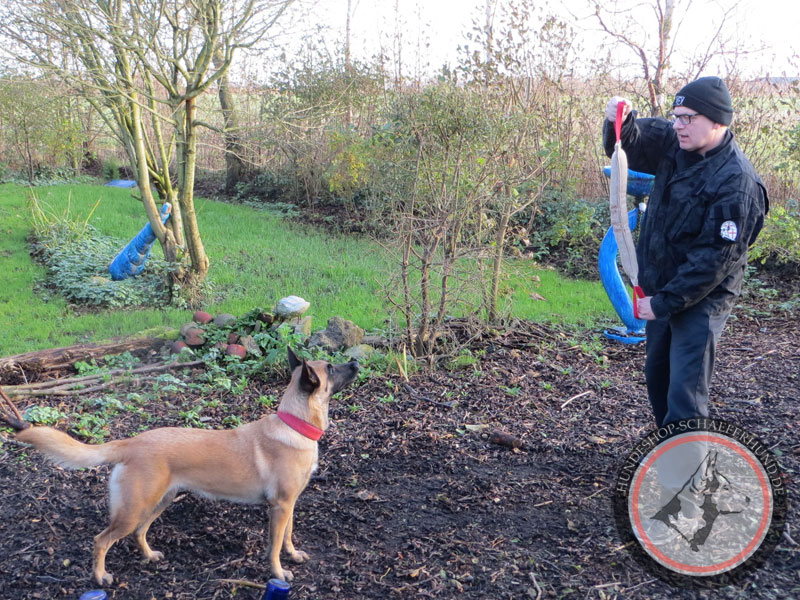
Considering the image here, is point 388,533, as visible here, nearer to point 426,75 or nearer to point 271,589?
point 271,589

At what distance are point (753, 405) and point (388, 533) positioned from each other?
3.53m

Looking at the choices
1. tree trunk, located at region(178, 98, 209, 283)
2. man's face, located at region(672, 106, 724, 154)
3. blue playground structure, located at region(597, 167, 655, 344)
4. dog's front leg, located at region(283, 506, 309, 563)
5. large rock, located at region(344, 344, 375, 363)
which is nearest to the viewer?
man's face, located at region(672, 106, 724, 154)

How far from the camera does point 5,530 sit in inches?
144

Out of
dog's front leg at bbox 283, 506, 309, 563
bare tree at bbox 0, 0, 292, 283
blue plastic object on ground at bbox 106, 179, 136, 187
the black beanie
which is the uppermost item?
bare tree at bbox 0, 0, 292, 283

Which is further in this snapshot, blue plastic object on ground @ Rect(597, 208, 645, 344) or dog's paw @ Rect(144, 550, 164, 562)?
blue plastic object on ground @ Rect(597, 208, 645, 344)

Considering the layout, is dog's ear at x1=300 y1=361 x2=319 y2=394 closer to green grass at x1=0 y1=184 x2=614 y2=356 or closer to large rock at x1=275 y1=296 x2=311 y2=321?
green grass at x1=0 y1=184 x2=614 y2=356

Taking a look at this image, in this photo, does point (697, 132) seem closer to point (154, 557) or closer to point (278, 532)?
point (278, 532)

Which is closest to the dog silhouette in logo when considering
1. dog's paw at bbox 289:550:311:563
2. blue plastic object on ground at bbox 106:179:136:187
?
dog's paw at bbox 289:550:311:563

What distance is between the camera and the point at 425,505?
12.8ft

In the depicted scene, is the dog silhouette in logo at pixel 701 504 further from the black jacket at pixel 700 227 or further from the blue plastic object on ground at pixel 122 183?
the blue plastic object on ground at pixel 122 183

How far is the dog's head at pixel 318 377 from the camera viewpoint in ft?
11.2

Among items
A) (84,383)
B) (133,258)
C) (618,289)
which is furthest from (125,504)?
(133,258)

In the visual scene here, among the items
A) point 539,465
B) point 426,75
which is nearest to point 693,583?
point 539,465

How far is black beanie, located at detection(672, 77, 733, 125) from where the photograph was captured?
10.7 ft
